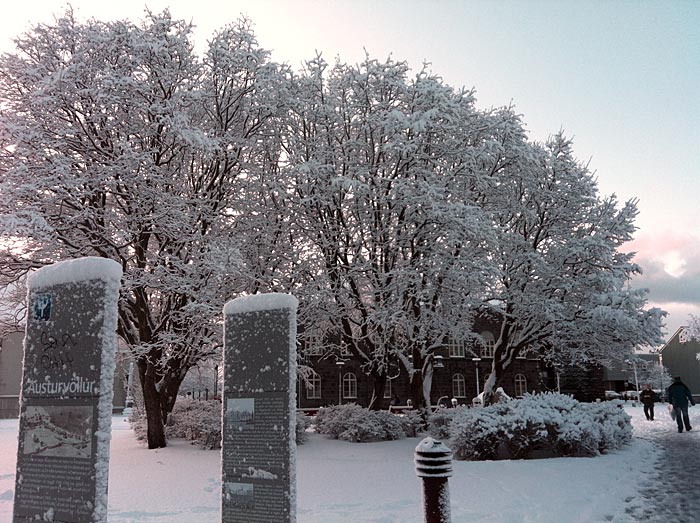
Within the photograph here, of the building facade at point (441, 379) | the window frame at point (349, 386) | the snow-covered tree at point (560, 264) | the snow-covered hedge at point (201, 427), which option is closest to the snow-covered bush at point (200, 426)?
the snow-covered hedge at point (201, 427)

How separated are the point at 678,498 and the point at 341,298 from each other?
10942mm

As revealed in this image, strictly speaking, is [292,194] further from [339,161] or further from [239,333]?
[239,333]

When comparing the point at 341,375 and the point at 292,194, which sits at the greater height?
the point at 292,194

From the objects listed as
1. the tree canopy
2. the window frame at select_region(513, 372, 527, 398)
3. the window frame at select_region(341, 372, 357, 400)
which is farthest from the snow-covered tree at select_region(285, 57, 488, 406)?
the window frame at select_region(513, 372, 527, 398)

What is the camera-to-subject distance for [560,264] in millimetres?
21484

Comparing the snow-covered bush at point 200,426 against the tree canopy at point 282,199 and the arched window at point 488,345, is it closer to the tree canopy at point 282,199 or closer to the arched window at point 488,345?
the tree canopy at point 282,199

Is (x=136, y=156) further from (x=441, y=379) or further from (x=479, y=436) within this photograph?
(x=441, y=379)

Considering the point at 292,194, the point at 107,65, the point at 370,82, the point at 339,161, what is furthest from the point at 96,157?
the point at 370,82

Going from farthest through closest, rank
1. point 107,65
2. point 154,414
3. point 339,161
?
point 339,161 → point 154,414 → point 107,65

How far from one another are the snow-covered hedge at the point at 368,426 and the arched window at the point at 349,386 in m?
28.5

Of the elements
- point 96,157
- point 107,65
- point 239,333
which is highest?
point 107,65

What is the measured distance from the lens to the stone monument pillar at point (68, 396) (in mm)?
5219

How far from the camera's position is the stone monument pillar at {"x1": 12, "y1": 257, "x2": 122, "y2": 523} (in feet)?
17.1

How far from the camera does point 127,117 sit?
15477 millimetres
